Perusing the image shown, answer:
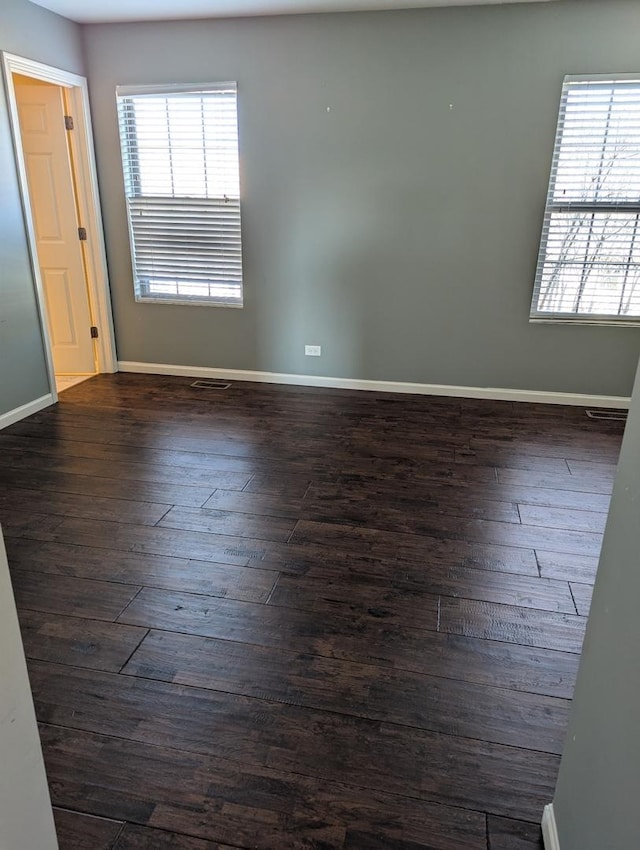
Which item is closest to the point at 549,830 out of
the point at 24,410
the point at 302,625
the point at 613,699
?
the point at 613,699

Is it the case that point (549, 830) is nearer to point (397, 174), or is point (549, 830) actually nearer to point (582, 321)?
point (582, 321)

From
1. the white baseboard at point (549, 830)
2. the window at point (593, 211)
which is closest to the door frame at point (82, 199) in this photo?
the window at point (593, 211)

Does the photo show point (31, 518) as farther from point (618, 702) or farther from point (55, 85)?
point (55, 85)

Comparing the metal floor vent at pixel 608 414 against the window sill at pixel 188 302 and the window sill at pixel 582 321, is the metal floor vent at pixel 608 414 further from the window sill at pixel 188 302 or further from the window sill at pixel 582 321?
the window sill at pixel 188 302

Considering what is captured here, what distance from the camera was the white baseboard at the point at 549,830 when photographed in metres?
1.33

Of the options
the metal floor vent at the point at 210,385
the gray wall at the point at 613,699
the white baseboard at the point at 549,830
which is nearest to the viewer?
the gray wall at the point at 613,699

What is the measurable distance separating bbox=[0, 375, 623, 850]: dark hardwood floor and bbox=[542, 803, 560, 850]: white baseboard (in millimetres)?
37

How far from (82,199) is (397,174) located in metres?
2.48

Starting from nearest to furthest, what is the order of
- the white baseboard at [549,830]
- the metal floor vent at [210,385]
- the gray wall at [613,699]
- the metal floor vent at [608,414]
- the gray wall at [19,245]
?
the gray wall at [613,699]
the white baseboard at [549,830]
the gray wall at [19,245]
the metal floor vent at [608,414]
the metal floor vent at [210,385]

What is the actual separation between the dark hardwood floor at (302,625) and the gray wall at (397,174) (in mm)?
954

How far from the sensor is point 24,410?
4137 mm

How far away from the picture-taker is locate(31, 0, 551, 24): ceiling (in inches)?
149

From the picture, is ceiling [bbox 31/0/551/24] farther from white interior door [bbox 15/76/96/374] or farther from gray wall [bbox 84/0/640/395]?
white interior door [bbox 15/76/96/374]

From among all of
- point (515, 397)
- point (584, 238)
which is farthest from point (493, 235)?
point (515, 397)
